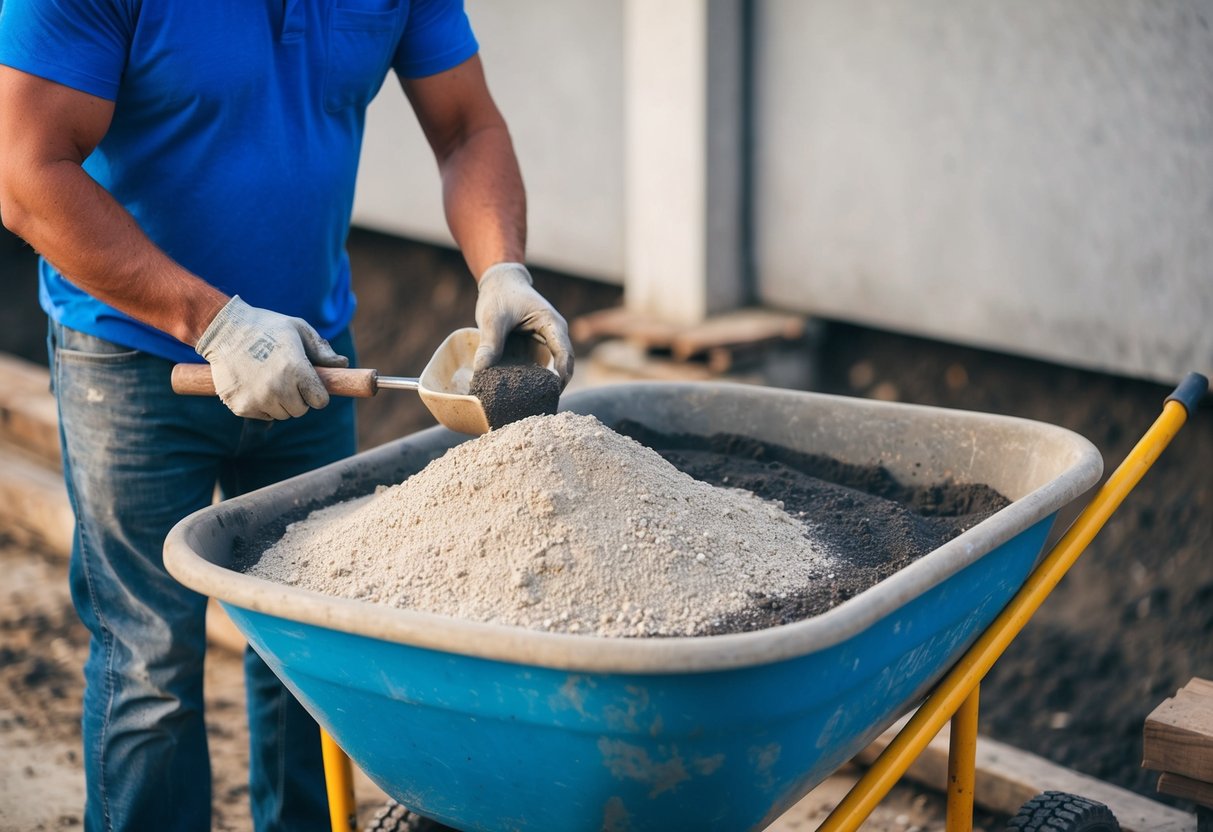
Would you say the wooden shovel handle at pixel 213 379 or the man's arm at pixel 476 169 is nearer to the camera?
the wooden shovel handle at pixel 213 379

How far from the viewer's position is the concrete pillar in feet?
13.4

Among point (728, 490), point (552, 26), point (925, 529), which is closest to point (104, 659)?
point (728, 490)

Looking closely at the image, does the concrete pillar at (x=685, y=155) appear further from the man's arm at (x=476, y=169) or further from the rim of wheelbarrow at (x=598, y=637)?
the rim of wheelbarrow at (x=598, y=637)

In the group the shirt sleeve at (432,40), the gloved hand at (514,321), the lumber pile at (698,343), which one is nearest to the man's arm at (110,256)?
the gloved hand at (514,321)

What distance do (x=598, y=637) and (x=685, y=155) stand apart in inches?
115

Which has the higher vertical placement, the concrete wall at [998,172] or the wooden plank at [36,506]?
the concrete wall at [998,172]

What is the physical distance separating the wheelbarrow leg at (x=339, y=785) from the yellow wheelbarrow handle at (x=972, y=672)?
727mm

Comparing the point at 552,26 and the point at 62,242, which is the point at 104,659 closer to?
the point at 62,242

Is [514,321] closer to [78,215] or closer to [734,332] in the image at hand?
[78,215]

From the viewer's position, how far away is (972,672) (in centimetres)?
187

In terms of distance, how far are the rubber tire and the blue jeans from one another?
54.0 inches

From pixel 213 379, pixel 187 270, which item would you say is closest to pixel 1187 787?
pixel 213 379

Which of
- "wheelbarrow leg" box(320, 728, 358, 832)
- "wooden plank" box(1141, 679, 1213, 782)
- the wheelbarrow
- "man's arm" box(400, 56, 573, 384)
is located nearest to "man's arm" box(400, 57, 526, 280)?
"man's arm" box(400, 56, 573, 384)

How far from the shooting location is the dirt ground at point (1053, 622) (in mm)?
Answer: 3078
